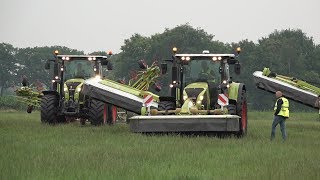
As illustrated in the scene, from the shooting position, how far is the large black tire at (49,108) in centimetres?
1980

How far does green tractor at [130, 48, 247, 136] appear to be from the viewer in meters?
14.6

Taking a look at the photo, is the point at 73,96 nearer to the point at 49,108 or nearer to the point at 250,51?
the point at 49,108

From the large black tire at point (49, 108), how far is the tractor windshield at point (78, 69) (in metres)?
1.73

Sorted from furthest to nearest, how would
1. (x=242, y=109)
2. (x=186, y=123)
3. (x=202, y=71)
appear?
(x=242, y=109) < (x=202, y=71) < (x=186, y=123)

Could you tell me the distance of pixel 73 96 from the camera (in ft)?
67.3

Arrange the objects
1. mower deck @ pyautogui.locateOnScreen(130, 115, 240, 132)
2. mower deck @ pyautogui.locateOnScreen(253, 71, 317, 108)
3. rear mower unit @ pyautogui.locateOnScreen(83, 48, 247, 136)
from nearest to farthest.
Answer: mower deck @ pyautogui.locateOnScreen(130, 115, 240, 132)
rear mower unit @ pyautogui.locateOnScreen(83, 48, 247, 136)
mower deck @ pyautogui.locateOnScreen(253, 71, 317, 108)

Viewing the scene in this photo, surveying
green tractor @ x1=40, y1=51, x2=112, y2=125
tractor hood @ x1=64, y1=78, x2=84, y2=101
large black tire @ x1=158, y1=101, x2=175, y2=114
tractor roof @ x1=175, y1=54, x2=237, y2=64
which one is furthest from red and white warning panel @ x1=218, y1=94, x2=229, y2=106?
tractor hood @ x1=64, y1=78, x2=84, y2=101

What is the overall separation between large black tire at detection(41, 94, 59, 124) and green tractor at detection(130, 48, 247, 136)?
16.1 feet

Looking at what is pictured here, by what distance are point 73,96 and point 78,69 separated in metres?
1.53

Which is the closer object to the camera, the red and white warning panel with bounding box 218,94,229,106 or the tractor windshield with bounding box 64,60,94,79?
the red and white warning panel with bounding box 218,94,229,106

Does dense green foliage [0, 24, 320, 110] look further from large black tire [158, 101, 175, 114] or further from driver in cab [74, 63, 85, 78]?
large black tire [158, 101, 175, 114]

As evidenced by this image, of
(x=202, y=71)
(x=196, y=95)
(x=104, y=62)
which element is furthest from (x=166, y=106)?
(x=104, y=62)

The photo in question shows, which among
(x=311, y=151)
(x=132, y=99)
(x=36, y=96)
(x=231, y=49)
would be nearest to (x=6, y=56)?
(x=231, y=49)

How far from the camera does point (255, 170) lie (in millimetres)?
8609
